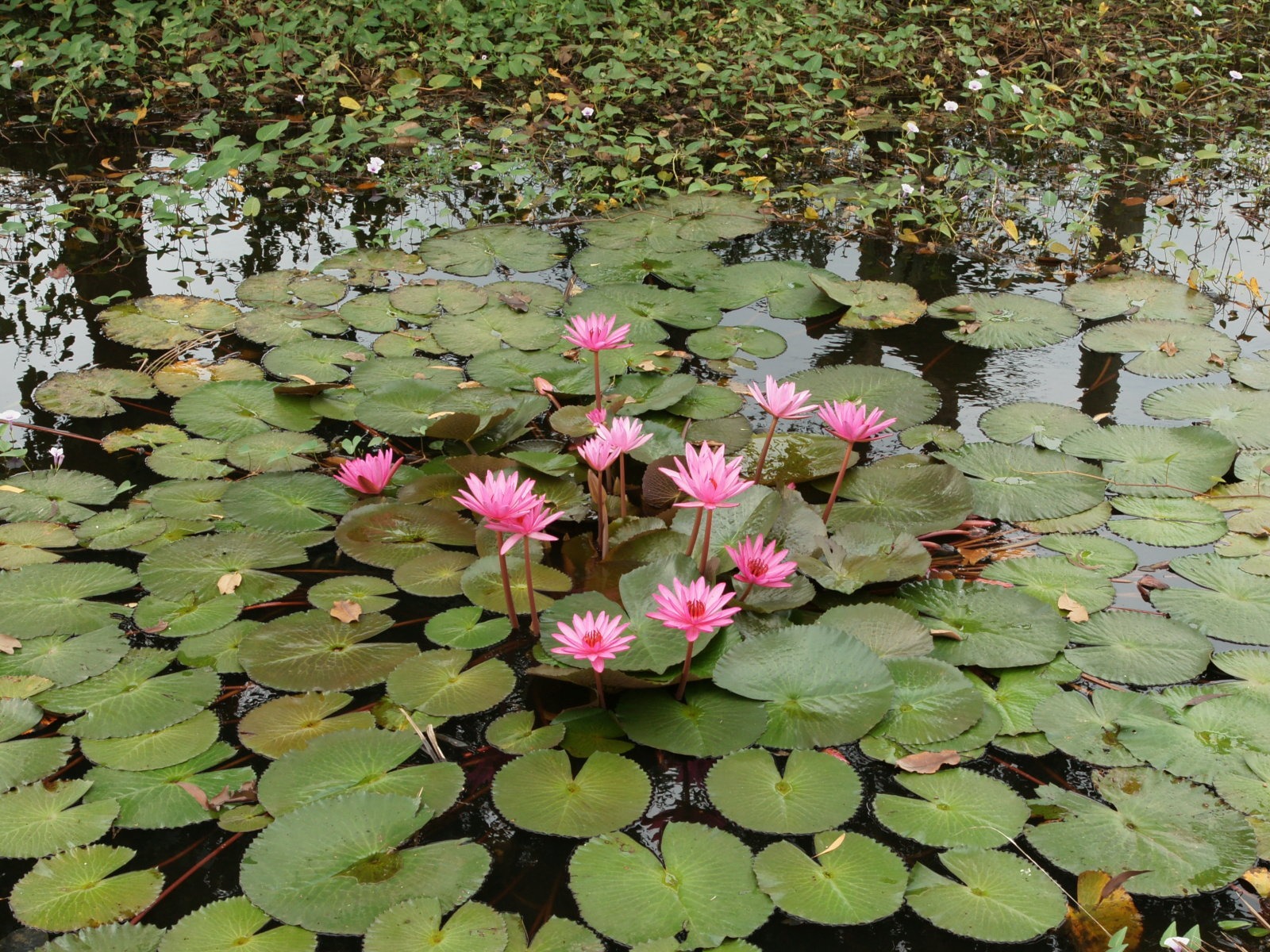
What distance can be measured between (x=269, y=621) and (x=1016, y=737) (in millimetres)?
1458

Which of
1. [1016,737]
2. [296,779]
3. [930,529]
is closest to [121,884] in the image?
[296,779]

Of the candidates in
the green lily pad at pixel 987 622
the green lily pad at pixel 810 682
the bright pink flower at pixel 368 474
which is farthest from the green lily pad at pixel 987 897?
the bright pink flower at pixel 368 474

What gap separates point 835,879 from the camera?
1.65 metres

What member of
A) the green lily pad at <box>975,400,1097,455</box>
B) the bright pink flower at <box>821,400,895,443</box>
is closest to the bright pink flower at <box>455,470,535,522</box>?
the bright pink flower at <box>821,400,895,443</box>

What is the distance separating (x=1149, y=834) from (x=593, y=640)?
3.12ft

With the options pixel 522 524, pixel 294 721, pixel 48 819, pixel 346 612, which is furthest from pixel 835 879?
pixel 48 819

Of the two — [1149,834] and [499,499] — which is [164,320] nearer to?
[499,499]

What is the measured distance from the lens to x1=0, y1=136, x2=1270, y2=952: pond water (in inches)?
66.4

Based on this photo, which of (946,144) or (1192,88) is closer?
(946,144)

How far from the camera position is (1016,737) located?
1.94 m

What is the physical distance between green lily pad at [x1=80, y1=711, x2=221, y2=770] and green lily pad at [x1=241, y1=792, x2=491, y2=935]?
0.28 meters

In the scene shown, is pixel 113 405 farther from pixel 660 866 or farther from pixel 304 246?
pixel 660 866

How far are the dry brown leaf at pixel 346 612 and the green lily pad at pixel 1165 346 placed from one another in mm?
2304

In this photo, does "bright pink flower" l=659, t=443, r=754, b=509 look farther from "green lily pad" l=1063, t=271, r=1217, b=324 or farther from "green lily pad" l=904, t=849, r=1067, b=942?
"green lily pad" l=1063, t=271, r=1217, b=324
